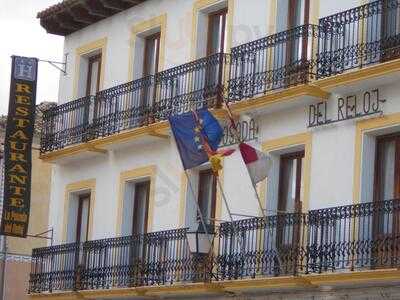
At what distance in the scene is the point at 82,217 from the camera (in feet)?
104

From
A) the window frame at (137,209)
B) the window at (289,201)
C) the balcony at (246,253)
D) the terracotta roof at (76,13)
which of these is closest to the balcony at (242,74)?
the window frame at (137,209)

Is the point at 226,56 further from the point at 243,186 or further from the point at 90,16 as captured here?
the point at 90,16

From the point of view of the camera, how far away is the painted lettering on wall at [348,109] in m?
22.8

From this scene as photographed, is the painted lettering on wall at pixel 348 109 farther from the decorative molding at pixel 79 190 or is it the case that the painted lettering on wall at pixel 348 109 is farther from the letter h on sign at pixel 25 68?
the letter h on sign at pixel 25 68

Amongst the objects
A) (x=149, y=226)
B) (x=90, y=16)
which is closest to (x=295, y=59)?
(x=149, y=226)

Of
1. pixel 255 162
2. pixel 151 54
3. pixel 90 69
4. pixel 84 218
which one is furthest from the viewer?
pixel 90 69

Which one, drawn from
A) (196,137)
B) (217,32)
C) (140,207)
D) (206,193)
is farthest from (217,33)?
(140,207)

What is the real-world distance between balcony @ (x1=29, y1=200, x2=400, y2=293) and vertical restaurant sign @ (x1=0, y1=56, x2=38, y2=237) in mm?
933

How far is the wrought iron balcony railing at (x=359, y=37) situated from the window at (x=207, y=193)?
432 centimetres

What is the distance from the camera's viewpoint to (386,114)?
74.1 ft

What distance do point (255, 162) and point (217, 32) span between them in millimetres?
4745

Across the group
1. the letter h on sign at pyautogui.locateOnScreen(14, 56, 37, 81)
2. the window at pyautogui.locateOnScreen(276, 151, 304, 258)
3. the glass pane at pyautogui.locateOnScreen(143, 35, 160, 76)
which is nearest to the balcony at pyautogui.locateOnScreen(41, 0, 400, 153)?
the glass pane at pyautogui.locateOnScreen(143, 35, 160, 76)

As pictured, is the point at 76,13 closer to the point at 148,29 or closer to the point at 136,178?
the point at 148,29

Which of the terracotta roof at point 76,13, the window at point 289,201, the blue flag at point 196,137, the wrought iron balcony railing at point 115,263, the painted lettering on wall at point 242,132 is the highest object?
the terracotta roof at point 76,13
